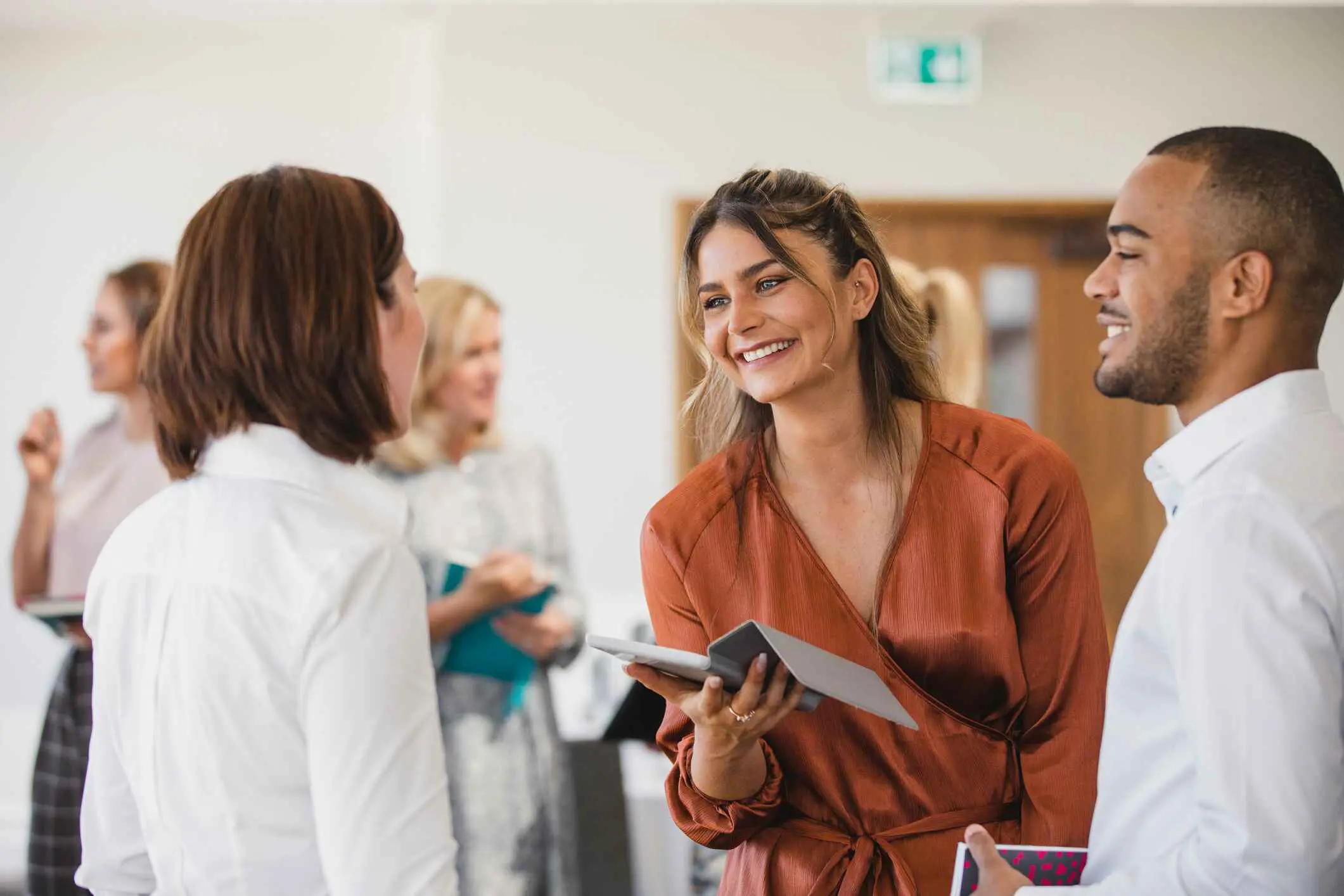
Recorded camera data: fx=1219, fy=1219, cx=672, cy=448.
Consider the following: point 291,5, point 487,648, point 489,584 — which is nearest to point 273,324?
point 489,584

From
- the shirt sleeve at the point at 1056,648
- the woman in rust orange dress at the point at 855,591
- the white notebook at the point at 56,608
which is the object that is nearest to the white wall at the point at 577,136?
the white notebook at the point at 56,608

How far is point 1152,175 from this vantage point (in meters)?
1.31

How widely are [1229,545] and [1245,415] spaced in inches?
7.2

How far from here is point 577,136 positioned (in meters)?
4.59

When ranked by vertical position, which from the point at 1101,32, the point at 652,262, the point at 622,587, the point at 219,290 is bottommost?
the point at 622,587

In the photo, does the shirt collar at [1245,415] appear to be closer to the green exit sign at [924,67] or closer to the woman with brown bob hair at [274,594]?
the woman with brown bob hair at [274,594]

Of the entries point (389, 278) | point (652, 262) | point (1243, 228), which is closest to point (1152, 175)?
point (1243, 228)

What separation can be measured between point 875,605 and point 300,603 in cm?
73

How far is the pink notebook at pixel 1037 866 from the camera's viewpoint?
128cm

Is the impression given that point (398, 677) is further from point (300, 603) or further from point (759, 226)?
point (759, 226)

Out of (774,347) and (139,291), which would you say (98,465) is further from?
(774,347)

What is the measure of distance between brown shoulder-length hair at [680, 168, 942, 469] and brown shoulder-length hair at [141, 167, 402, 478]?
58cm

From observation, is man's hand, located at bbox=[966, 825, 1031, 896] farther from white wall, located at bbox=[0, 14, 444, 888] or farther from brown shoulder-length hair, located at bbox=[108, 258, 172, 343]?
white wall, located at bbox=[0, 14, 444, 888]

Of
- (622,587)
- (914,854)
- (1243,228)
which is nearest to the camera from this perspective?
(1243,228)
